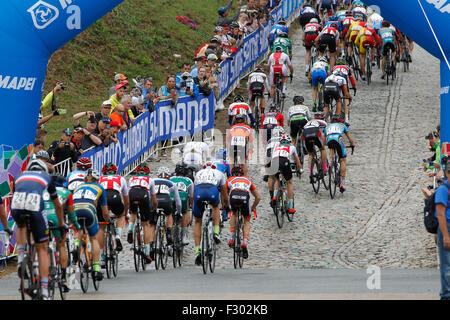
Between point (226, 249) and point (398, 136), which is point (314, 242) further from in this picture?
point (398, 136)

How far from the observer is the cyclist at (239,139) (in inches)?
810

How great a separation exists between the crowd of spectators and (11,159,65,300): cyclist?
5134 millimetres

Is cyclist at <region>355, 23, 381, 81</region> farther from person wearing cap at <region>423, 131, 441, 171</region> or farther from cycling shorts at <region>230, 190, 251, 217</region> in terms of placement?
cycling shorts at <region>230, 190, 251, 217</region>

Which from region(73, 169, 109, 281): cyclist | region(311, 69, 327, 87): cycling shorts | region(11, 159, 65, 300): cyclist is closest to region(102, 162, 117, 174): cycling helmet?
region(73, 169, 109, 281): cyclist

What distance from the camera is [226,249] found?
17.9 metres

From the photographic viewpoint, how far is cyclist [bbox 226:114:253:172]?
67.5ft

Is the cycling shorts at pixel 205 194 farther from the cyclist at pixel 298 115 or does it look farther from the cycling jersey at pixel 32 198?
the cyclist at pixel 298 115

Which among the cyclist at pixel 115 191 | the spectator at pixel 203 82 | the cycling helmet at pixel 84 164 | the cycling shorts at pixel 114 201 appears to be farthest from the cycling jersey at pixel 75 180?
the spectator at pixel 203 82

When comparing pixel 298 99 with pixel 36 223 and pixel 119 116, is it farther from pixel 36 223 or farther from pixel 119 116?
pixel 36 223

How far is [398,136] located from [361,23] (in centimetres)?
547

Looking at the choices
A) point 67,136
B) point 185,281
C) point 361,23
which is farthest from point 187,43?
point 185,281

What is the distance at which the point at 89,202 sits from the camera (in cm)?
1341

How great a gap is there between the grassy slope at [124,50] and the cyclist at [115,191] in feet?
34.8

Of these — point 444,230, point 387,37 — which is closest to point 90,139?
point 444,230
